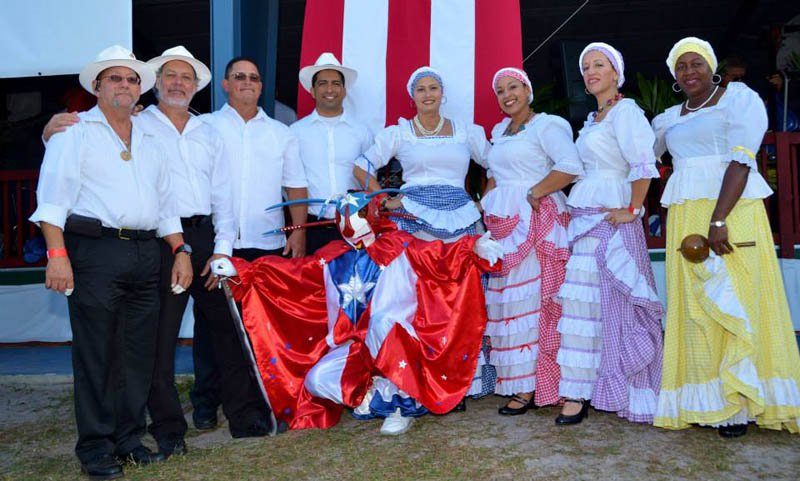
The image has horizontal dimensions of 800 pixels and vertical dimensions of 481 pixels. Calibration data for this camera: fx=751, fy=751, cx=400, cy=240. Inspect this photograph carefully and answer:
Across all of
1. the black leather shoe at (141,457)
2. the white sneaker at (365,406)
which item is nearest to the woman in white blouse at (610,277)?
the white sneaker at (365,406)

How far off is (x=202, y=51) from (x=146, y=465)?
832 centimetres

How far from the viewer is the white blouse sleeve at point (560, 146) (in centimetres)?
365

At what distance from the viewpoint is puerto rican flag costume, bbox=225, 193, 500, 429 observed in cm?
358

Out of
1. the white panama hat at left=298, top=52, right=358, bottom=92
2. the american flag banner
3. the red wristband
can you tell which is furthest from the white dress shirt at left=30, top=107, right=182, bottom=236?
the american flag banner

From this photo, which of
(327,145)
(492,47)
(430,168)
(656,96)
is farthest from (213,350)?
(656,96)

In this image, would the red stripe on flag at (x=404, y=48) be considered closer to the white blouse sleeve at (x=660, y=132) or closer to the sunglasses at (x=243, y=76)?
the sunglasses at (x=243, y=76)

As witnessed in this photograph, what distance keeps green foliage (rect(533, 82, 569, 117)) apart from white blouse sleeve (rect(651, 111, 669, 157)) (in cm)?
282

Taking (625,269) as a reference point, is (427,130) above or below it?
above

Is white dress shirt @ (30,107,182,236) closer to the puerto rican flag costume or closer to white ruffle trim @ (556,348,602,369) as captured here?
the puerto rican flag costume

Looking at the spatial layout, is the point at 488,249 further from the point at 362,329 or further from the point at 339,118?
the point at 339,118

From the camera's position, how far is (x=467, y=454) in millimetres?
3205

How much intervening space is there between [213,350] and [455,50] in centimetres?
234

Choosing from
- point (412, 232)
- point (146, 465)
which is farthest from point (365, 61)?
point (146, 465)

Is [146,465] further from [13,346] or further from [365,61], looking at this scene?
[13,346]
